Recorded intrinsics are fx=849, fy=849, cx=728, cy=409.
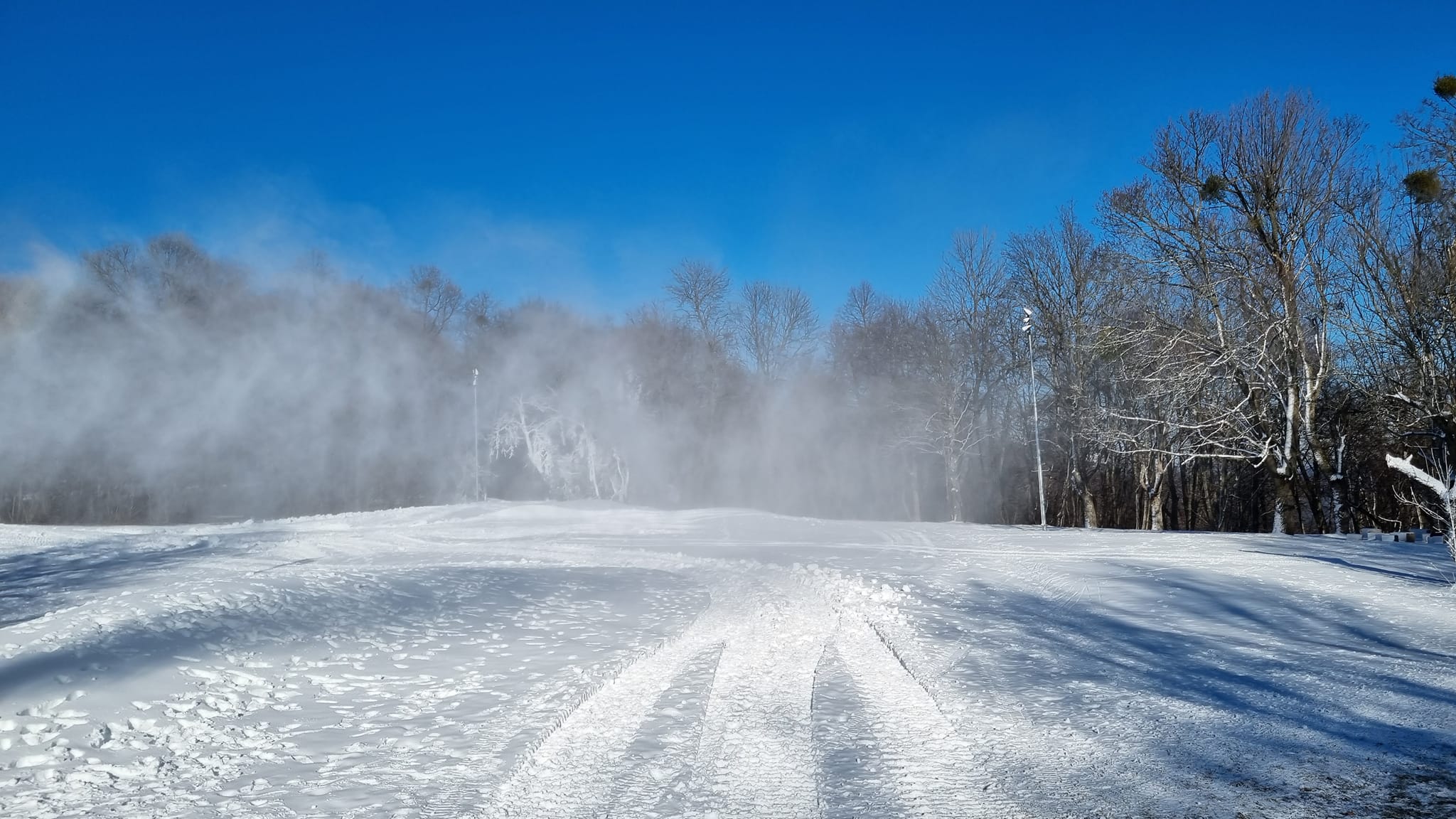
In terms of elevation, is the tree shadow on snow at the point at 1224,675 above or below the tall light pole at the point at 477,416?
below

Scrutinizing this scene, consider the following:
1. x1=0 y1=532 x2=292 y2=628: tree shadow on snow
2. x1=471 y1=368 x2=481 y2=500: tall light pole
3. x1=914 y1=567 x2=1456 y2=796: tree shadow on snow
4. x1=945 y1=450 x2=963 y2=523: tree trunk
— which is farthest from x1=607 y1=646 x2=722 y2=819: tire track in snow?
x1=471 y1=368 x2=481 y2=500: tall light pole

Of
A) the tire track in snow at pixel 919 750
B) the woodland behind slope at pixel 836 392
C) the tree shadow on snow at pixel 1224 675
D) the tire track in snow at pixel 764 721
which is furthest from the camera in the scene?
the woodland behind slope at pixel 836 392

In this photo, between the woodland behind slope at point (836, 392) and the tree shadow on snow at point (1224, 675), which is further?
the woodland behind slope at point (836, 392)

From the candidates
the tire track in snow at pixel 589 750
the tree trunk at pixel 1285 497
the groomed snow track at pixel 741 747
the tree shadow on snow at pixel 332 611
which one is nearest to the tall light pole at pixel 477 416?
the tree shadow on snow at pixel 332 611

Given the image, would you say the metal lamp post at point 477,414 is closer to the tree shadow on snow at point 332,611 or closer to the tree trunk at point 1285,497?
the tree shadow on snow at point 332,611

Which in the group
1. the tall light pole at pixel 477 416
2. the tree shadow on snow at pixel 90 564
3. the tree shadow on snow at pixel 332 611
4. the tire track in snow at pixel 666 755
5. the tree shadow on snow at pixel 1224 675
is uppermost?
the tall light pole at pixel 477 416

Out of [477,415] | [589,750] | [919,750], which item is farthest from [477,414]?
[919,750]

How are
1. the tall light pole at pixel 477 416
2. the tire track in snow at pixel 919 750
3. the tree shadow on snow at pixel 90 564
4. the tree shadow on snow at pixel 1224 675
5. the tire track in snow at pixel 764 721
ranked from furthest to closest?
the tall light pole at pixel 477 416 < the tree shadow on snow at pixel 90 564 < the tree shadow on snow at pixel 1224 675 < the tire track in snow at pixel 764 721 < the tire track in snow at pixel 919 750

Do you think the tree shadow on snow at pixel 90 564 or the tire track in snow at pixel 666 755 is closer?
the tire track in snow at pixel 666 755

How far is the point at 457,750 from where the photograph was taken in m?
4.63

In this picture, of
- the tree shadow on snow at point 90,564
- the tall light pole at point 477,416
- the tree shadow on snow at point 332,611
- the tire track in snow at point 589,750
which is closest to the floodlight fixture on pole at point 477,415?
the tall light pole at point 477,416

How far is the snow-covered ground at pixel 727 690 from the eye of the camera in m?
3.97

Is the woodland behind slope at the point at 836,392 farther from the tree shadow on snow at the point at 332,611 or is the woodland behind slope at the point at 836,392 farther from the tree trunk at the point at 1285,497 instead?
the tree shadow on snow at the point at 332,611

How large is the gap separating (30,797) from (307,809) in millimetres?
1218
